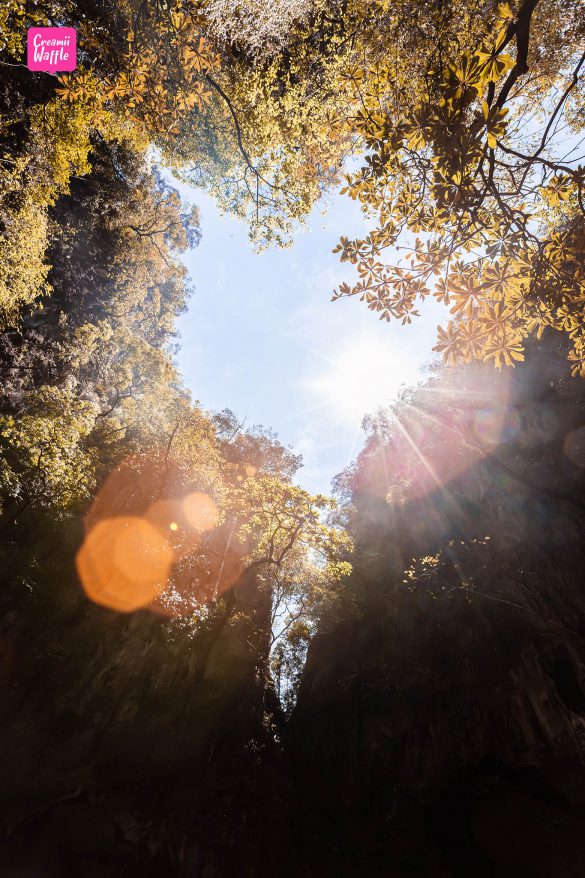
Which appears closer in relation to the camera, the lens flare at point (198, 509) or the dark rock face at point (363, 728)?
the dark rock face at point (363, 728)

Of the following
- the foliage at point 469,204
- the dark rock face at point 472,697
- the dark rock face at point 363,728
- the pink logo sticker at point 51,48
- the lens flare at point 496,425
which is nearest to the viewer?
the foliage at point 469,204

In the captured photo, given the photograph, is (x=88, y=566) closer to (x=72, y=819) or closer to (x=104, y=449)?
(x=104, y=449)

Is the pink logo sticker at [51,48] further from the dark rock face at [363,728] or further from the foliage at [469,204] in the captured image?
the dark rock face at [363,728]

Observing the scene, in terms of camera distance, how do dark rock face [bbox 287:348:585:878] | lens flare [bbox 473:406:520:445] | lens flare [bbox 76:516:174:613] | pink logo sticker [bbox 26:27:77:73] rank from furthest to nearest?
lens flare [bbox 473:406:520:445]
lens flare [bbox 76:516:174:613]
dark rock face [bbox 287:348:585:878]
pink logo sticker [bbox 26:27:77:73]

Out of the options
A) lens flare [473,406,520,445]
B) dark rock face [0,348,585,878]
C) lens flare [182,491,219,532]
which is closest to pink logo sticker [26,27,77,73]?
dark rock face [0,348,585,878]

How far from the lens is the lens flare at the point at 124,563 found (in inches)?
522

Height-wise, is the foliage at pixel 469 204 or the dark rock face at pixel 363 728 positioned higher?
the foliage at pixel 469 204

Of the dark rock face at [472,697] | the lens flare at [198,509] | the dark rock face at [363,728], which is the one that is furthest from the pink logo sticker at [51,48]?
the lens flare at [198,509]

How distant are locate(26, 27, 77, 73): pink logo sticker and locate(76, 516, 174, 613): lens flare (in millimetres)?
14215

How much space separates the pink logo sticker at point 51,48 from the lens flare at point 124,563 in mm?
14215

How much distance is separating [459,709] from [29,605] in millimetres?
17972

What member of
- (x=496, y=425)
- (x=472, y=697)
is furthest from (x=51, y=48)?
(x=472, y=697)

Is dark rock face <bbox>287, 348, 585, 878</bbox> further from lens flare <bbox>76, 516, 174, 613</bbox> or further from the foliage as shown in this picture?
lens flare <bbox>76, 516, 174, 613</bbox>

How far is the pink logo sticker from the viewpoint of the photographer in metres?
5.09
